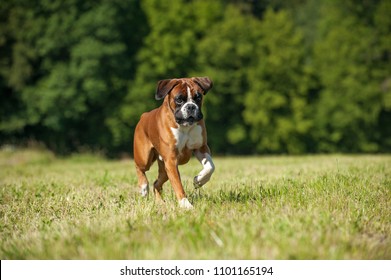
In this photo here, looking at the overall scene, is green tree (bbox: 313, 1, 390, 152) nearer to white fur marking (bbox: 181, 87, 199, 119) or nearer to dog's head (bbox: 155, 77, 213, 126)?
dog's head (bbox: 155, 77, 213, 126)

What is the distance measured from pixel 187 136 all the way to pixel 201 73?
2264 cm

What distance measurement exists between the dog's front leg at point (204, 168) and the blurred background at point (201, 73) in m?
19.0

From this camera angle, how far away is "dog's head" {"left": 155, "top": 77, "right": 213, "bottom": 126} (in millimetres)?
5578

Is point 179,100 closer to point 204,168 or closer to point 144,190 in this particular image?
point 204,168

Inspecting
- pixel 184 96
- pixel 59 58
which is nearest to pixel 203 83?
pixel 184 96

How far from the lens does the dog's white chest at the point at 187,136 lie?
581 cm

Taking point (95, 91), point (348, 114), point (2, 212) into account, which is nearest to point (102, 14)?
point (95, 91)

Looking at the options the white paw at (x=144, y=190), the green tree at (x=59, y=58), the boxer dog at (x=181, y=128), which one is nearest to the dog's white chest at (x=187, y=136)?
the boxer dog at (x=181, y=128)

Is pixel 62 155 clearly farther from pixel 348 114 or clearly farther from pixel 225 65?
pixel 348 114

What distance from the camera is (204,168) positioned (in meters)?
5.81

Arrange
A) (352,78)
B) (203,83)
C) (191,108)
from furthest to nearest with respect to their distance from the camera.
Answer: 1. (352,78)
2. (203,83)
3. (191,108)

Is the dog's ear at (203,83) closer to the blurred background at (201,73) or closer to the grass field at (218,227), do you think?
the grass field at (218,227)

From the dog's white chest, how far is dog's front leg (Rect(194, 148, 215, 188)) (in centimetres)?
17

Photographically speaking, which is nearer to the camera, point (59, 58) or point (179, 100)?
point (179, 100)
